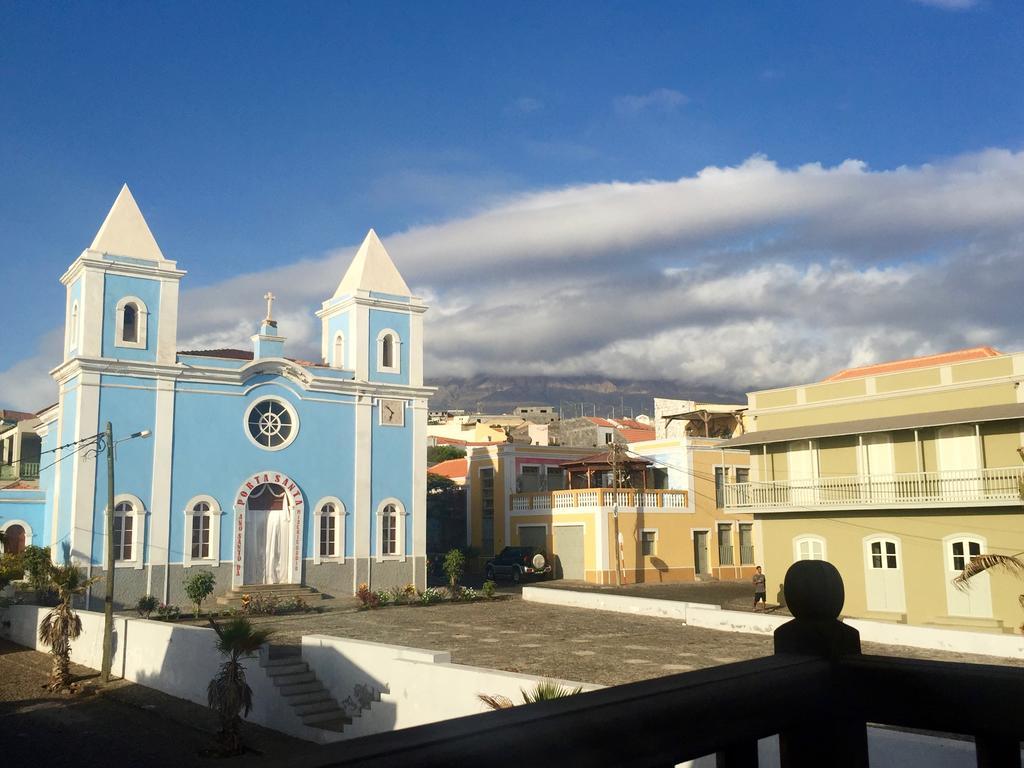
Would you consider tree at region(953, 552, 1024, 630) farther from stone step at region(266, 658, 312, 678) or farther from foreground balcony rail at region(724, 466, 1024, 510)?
stone step at region(266, 658, 312, 678)

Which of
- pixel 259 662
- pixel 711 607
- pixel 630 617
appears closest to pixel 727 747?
pixel 259 662

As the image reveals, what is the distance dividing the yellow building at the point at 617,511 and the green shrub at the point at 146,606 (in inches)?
655

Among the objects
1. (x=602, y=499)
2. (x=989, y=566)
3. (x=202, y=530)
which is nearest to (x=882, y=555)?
(x=989, y=566)

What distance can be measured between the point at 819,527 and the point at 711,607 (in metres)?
5.31

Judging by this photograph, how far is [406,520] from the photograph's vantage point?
1315 inches

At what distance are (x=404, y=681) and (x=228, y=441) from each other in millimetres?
17128

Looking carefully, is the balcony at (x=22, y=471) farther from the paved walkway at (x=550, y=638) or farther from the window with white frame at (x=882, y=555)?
the window with white frame at (x=882, y=555)

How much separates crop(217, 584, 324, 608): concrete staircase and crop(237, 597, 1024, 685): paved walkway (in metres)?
1.83

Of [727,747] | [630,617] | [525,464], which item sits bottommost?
[630,617]

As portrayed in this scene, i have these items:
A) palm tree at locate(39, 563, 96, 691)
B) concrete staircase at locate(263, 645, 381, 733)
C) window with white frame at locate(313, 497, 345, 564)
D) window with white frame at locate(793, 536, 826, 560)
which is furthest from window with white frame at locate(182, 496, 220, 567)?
window with white frame at locate(793, 536, 826, 560)

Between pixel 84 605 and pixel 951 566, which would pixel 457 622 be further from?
pixel 951 566

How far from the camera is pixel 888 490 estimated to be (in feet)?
82.2

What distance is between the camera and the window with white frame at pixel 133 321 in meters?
28.7

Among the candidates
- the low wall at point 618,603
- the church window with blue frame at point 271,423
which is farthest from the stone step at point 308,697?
the church window with blue frame at point 271,423
